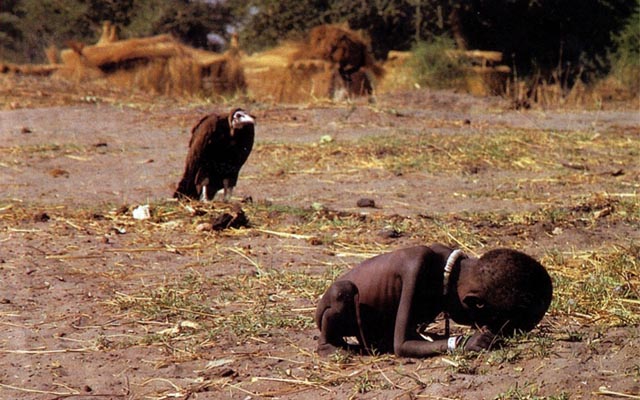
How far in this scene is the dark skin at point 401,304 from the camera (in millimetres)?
4391

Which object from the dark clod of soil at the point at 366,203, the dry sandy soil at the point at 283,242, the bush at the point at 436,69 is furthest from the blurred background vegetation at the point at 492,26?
the dark clod of soil at the point at 366,203

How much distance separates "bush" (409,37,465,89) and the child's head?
1675 cm

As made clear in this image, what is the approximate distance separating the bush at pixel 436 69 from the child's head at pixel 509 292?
1675 centimetres

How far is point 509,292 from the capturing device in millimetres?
4266

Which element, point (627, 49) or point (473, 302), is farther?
point (627, 49)

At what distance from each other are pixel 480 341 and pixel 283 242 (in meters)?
3.24

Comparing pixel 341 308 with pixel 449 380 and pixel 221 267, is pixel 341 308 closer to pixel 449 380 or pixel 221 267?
pixel 449 380

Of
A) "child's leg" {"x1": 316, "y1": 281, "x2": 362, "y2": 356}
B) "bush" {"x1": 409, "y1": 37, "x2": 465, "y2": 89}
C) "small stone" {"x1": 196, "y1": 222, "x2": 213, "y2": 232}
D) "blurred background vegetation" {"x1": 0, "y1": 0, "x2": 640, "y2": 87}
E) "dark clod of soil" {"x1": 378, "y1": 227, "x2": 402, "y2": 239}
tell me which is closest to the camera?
"child's leg" {"x1": 316, "y1": 281, "x2": 362, "y2": 356}

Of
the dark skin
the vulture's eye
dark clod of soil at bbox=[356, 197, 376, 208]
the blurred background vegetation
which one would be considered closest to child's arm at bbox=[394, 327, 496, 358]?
the dark skin

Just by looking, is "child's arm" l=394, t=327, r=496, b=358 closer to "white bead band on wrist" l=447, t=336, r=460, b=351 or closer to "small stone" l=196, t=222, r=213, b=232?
"white bead band on wrist" l=447, t=336, r=460, b=351

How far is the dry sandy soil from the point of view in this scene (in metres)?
4.38

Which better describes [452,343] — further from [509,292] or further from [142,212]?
[142,212]

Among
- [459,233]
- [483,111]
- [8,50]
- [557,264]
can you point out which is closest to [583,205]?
[459,233]

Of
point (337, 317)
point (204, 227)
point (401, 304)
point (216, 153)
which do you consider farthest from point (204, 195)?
point (401, 304)
